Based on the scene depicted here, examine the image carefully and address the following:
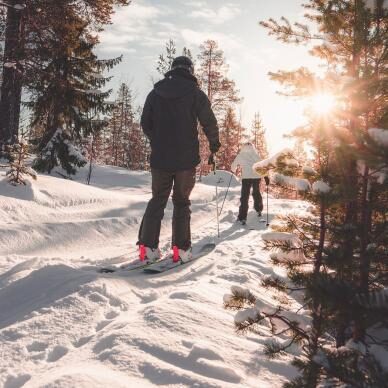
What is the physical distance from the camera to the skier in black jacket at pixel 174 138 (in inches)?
183

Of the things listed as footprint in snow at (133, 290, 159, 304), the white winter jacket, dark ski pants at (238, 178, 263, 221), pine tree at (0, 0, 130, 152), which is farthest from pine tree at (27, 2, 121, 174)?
footprint in snow at (133, 290, 159, 304)

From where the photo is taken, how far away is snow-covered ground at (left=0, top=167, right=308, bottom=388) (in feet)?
6.42

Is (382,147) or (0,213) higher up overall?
(382,147)

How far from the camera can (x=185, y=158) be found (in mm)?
4672

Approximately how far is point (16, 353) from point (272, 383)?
4.74ft

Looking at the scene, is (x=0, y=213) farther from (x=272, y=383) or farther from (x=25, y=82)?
(x=25, y=82)

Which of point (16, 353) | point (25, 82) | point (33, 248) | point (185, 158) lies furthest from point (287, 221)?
point (25, 82)

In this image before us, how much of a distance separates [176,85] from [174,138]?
2.11 feet

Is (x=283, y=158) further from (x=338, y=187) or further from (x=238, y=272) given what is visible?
(x=238, y=272)

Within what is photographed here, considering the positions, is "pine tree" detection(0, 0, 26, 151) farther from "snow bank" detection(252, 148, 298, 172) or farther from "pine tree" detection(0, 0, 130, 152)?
"snow bank" detection(252, 148, 298, 172)

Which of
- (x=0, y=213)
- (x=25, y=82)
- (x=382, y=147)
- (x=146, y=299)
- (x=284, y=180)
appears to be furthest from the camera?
(x=25, y=82)

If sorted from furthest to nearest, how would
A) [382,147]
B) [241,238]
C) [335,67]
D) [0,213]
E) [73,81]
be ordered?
[73,81] < [241,238] < [0,213] < [335,67] < [382,147]

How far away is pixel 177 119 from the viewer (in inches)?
184

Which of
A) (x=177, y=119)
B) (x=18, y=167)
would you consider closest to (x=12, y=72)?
(x=18, y=167)
